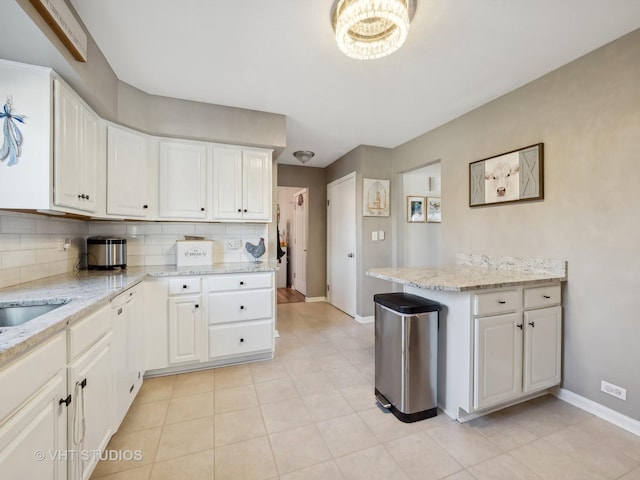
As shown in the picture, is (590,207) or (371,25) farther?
(590,207)

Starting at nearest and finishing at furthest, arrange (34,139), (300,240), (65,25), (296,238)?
(65,25)
(34,139)
(300,240)
(296,238)

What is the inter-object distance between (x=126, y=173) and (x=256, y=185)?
1.14m

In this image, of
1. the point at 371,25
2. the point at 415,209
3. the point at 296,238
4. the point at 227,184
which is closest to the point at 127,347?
the point at 227,184

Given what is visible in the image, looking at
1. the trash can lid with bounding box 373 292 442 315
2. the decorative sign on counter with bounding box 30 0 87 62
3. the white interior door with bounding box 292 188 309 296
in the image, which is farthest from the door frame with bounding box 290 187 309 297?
the decorative sign on counter with bounding box 30 0 87 62

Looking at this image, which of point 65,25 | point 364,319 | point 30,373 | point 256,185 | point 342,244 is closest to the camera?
point 30,373

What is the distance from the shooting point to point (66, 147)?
68.9 inches

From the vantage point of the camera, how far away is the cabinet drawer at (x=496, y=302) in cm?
177

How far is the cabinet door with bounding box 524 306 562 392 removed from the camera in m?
1.95

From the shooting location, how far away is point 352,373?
253 cm

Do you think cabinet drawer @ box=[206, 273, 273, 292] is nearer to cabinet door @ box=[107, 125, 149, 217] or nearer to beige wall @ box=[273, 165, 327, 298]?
cabinet door @ box=[107, 125, 149, 217]

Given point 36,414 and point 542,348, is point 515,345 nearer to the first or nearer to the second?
point 542,348

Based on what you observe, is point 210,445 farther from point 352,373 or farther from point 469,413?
point 469,413

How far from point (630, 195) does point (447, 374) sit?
160 cm

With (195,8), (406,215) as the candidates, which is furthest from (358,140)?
(195,8)
